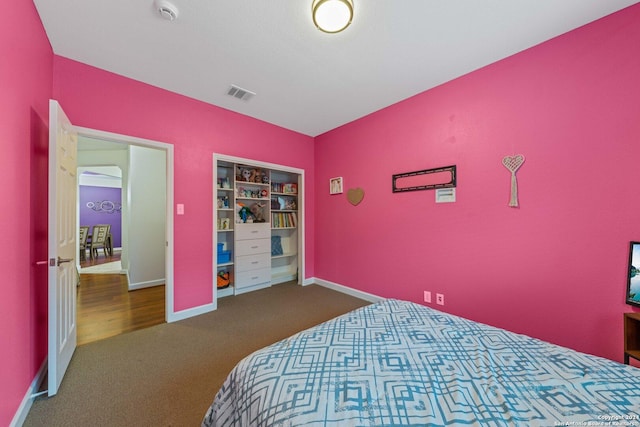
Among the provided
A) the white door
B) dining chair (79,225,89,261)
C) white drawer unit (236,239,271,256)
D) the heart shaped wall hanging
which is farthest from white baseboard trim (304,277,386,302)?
dining chair (79,225,89,261)

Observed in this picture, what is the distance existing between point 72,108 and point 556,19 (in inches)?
160

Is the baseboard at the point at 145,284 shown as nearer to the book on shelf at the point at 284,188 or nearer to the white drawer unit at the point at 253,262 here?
the white drawer unit at the point at 253,262

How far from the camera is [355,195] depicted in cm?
348

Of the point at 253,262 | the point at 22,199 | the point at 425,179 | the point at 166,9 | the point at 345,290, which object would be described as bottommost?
the point at 345,290

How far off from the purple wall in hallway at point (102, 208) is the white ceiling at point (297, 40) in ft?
26.6

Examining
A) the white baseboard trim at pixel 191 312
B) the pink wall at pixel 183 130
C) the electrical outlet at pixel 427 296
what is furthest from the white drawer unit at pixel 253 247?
the electrical outlet at pixel 427 296

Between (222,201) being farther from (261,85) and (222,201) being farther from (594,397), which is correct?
(594,397)

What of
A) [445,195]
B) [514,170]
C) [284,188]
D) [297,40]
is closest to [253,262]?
[284,188]

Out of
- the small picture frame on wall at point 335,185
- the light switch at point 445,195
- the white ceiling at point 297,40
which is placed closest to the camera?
the white ceiling at point 297,40

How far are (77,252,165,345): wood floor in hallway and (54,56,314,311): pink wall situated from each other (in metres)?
0.49

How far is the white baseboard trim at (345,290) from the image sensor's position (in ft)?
10.7

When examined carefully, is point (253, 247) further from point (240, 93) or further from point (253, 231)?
point (240, 93)

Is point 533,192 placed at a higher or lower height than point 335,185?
lower

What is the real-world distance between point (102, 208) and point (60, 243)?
8726 millimetres
